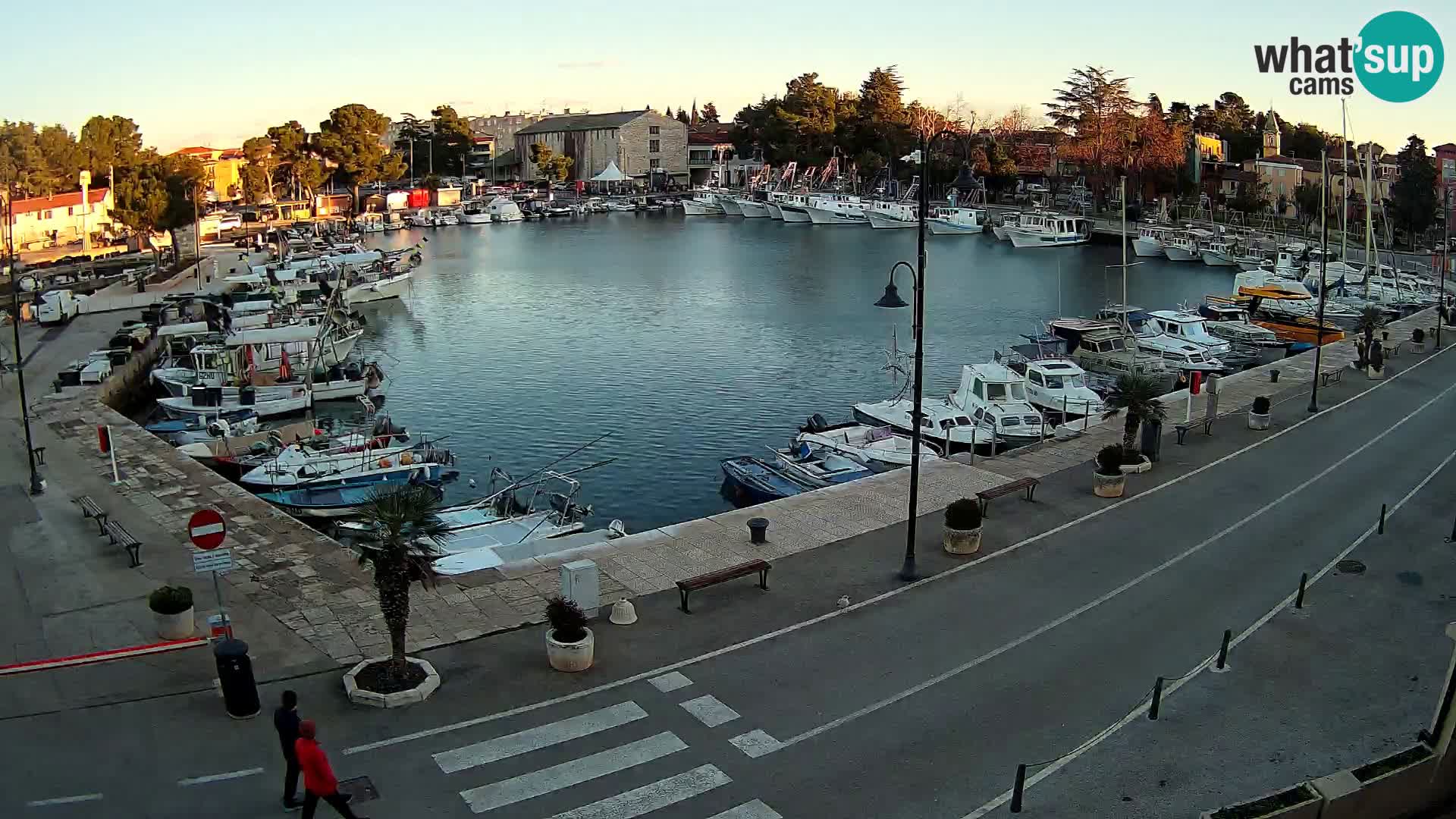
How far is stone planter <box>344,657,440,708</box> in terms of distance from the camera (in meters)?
15.7

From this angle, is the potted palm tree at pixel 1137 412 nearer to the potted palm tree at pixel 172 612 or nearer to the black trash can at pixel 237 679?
the black trash can at pixel 237 679

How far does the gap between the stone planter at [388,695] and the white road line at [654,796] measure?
368 cm

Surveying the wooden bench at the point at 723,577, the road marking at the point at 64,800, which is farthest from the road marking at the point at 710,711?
the road marking at the point at 64,800

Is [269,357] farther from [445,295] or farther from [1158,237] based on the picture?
[1158,237]

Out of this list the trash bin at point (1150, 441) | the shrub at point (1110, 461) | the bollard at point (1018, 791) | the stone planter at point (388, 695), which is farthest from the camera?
the trash bin at point (1150, 441)

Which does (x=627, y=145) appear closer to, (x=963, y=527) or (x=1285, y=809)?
(x=963, y=527)

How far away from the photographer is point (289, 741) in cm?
1334

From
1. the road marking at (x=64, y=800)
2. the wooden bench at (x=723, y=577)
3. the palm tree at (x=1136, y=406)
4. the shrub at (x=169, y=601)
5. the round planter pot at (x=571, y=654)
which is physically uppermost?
the palm tree at (x=1136, y=406)

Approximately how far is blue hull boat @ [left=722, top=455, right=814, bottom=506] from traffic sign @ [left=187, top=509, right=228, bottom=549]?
1679 centimetres

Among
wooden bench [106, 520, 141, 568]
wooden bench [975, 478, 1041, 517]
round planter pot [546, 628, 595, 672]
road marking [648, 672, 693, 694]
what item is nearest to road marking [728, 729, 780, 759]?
road marking [648, 672, 693, 694]

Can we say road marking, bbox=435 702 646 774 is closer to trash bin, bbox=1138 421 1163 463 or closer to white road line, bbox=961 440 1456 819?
white road line, bbox=961 440 1456 819

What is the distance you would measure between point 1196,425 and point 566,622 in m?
22.2

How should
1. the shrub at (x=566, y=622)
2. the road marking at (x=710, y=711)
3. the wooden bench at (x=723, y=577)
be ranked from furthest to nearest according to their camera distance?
the wooden bench at (x=723, y=577) < the shrub at (x=566, y=622) < the road marking at (x=710, y=711)

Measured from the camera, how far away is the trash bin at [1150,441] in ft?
94.4
